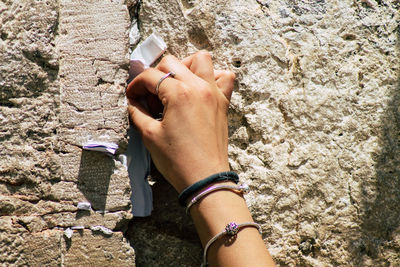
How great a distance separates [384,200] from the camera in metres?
1.44

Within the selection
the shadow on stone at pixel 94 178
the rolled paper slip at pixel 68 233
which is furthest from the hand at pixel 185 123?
the rolled paper slip at pixel 68 233

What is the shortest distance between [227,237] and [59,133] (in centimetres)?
55

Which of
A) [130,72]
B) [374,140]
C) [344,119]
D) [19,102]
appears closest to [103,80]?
[130,72]

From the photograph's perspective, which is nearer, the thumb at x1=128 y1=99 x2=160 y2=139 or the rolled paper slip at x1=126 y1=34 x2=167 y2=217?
the thumb at x1=128 y1=99 x2=160 y2=139

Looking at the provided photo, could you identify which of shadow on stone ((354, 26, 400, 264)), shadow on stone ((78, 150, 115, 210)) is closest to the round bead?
shadow on stone ((78, 150, 115, 210))

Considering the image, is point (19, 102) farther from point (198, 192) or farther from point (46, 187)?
point (198, 192)

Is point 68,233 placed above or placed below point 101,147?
below

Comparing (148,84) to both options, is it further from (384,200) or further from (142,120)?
(384,200)

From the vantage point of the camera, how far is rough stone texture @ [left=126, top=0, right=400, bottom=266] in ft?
4.65

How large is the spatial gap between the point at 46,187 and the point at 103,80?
347 millimetres

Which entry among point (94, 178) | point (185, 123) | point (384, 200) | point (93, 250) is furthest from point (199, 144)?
point (384, 200)

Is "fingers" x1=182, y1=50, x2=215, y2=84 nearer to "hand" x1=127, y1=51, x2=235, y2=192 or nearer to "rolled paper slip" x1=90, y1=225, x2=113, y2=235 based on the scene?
"hand" x1=127, y1=51, x2=235, y2=192

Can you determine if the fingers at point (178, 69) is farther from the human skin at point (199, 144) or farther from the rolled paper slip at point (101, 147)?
the rolled paper slip at point (101, 147)

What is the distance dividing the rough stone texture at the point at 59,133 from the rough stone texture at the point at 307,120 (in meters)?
0.20
